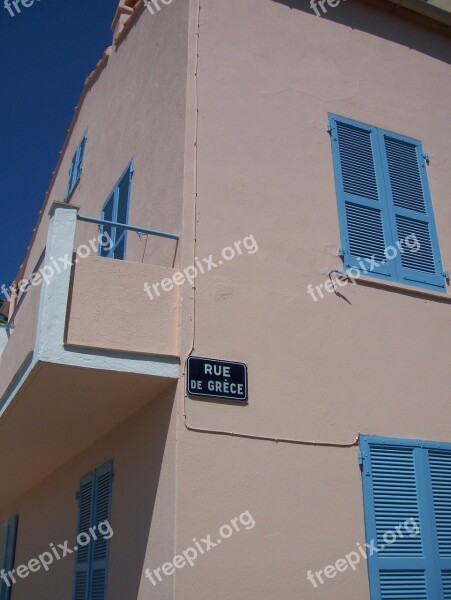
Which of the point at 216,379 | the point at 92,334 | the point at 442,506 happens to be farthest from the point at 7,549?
the point at 442,506

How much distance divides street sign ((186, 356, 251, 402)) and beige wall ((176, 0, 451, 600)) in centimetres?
9

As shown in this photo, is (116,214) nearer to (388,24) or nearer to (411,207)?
(411,207)

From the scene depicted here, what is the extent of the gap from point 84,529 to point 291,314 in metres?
3.18

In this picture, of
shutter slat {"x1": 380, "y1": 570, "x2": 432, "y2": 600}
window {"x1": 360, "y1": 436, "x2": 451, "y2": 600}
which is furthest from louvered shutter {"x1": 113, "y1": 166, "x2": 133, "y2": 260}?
shutter slat {"x1": 380, "y1": 570, "x2": 432, "y2": 600}

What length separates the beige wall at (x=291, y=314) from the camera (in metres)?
5.15

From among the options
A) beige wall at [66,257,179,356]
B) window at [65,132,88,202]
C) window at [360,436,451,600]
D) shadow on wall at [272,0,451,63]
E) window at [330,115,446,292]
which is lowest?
window at [360,436,451,600]

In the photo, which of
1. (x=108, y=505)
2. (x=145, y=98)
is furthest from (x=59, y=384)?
(x=145, y=98)

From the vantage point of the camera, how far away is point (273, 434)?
543 cm

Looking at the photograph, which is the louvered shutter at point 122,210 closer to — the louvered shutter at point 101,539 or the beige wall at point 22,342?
the beige wall at point 22,342

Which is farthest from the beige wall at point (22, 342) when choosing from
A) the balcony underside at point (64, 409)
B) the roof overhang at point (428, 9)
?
the roof overhang at point (428, 9)

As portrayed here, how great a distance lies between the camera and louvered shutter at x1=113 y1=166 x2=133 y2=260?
7531mm

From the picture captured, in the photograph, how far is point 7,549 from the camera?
10945 millimetres

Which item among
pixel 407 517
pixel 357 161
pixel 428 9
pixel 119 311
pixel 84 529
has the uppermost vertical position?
pixel 428 9

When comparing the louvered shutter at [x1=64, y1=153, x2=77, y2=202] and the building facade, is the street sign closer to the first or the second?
the building facade
